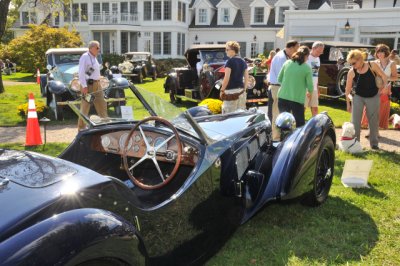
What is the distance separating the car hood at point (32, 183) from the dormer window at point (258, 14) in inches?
1280

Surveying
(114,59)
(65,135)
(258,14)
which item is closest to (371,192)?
(65,135)

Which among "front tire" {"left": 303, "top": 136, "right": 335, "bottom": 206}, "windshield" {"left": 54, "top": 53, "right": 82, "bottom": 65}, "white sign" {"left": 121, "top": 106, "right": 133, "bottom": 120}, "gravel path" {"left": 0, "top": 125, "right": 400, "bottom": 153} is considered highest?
"windshield" {"left": 54, "top": 53, "right": 82, "bottom": 65}

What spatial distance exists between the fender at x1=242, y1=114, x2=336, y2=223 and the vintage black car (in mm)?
6155

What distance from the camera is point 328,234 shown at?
148 inches

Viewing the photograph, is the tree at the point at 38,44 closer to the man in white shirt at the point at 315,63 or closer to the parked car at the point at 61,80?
the parked car at the point at 61,80

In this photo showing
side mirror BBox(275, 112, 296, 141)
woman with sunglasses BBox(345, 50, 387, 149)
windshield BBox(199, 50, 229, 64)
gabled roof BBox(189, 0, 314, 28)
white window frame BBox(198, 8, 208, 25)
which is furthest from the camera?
white window frame BBox(198, 8, 208, 25)

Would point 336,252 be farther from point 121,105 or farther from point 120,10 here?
point 120,10

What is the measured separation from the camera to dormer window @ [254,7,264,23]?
108ft

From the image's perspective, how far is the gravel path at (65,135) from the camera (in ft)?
23.6

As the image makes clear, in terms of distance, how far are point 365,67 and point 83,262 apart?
18.8 ft

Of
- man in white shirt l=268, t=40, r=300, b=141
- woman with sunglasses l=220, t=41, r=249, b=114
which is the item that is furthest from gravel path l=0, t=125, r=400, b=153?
woman with sunglasses l=220, t=41, r=249, b=114

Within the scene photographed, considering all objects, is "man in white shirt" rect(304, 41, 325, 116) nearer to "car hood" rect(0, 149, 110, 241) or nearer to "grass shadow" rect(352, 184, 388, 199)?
"grass shadow" rect(352, 184, 388, 199)

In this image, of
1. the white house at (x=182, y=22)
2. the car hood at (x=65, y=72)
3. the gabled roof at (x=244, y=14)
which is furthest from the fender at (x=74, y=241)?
the gabled roof at (x=244, y=14)

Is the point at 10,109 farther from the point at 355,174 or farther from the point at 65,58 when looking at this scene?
the point at 355,174
